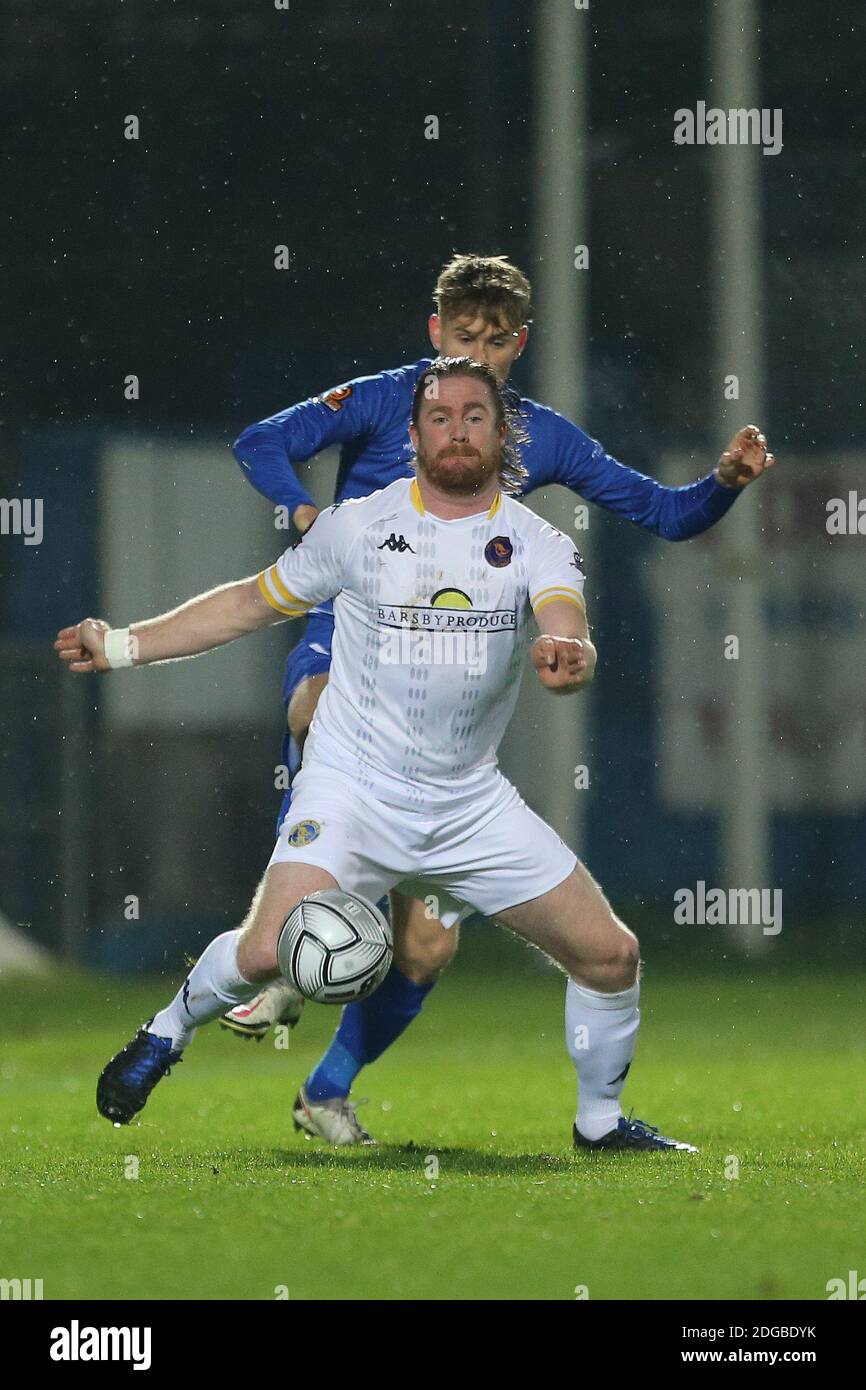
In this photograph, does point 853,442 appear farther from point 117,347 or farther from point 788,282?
point 117,347

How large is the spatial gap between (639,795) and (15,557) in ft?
13.3

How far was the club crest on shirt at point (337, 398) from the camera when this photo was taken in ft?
23.0

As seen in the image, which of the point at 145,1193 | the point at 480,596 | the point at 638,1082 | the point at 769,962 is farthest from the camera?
the point at 769,962

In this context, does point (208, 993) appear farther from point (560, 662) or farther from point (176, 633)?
point (560, 662)

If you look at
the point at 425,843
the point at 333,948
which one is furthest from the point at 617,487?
the point at 333,948

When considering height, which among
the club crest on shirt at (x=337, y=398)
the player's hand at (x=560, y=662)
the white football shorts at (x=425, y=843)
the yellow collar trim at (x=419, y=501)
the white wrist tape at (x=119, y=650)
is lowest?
the white football shorts at (x=425, y=843)

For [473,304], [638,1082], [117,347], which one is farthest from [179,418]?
[473,304]

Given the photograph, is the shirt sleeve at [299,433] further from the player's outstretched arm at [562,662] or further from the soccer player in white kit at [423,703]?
the player's outstretched arm at [562,662]

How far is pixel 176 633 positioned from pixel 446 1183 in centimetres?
158

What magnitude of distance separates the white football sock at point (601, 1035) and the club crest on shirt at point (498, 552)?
114 centimetres

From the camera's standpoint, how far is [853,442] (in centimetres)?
1488

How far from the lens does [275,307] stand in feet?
47.6

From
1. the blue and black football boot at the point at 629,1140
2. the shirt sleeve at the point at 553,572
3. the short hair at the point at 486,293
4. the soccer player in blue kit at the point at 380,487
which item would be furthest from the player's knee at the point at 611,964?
the short hair at the point at 486,293

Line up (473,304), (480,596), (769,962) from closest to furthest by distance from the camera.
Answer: (480,596) → (473,304) → (769,962)
